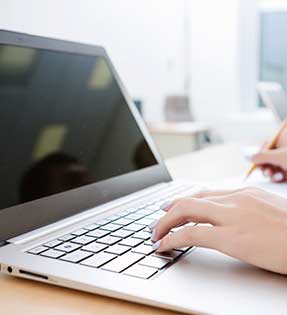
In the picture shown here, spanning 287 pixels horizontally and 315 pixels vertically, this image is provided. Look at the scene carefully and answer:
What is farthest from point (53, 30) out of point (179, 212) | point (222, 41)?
point (222, 41)

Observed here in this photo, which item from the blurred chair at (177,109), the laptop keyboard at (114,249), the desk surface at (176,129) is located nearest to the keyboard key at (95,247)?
the laptop keyboard at (114,249)

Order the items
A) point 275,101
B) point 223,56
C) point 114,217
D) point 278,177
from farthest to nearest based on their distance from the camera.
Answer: point 223,56 < point 275,101 < point 278,177 < point 114,217

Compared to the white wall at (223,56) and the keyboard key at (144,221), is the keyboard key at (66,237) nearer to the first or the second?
the keyboard key at (144,221)

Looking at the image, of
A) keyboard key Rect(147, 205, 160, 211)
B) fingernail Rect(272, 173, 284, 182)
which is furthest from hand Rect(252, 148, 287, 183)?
keyboard key Rect(147, 205, 160, 211)

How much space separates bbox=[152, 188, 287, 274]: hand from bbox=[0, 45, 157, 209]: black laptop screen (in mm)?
196

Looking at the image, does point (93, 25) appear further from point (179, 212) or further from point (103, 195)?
point (179, 212)

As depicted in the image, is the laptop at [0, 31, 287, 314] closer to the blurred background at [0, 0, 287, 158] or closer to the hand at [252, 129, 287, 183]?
the hand at [252, 129, 287, 183]

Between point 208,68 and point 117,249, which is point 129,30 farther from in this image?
point 117,249

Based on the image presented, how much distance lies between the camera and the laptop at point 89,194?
0.43 metres

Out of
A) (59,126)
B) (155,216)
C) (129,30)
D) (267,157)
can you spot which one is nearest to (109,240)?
(155,216)

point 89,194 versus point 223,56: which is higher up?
point 223,56

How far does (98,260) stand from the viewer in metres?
0.49

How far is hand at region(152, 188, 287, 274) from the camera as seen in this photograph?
1.54 ft

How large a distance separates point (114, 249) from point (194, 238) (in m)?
0.09
